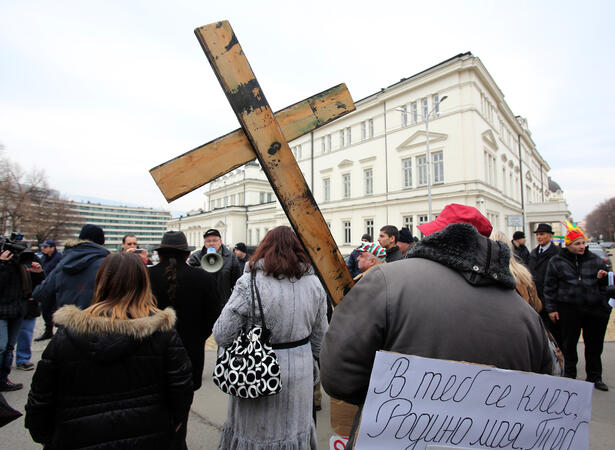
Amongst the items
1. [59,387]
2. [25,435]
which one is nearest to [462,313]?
[59,387]

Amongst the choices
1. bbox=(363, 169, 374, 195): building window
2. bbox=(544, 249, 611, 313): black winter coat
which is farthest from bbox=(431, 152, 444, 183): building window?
bbox=(544, 249, 611, 313): black winter coat

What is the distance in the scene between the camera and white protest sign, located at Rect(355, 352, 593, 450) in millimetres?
1189

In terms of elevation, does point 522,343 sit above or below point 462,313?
below

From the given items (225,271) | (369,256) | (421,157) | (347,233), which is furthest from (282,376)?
(347,233)

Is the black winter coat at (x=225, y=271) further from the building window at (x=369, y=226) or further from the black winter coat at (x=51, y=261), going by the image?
the building window at (x=369, y=226)

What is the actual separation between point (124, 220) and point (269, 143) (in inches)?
6415

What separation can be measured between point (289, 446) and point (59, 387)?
1.44 metres

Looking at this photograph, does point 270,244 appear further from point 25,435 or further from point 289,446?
point 25,435

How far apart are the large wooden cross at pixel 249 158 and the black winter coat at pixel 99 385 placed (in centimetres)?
81

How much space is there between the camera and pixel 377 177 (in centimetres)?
3231

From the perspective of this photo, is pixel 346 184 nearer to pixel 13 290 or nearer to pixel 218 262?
pixel 218 262

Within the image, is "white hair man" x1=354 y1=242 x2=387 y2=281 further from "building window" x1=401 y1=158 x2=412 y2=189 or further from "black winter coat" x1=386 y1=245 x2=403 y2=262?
"building window" x1=401 y1=158 x2=412 y2=189

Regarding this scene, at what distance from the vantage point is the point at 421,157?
29125 mm

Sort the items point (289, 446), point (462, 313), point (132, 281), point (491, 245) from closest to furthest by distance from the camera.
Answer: point (462, 313) → point (491, 245) → point (132, 281) → point (289, 446)
